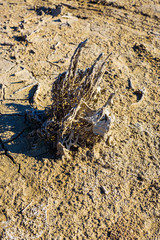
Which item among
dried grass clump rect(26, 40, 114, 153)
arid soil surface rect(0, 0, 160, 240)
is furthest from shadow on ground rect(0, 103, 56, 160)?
dried grass clump rect(26, 40, 114, 153)

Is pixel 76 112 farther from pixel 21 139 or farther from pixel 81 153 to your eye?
pixel 21 139

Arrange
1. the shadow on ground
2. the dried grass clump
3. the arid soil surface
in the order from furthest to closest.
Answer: the shadow on ground → the dried grass clump → the arid soil surface

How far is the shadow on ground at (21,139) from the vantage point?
318 centimetres

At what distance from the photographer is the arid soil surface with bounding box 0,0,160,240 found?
8.61 ft

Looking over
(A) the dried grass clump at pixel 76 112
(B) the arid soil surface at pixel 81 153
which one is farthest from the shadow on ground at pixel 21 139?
(A) the dried grass clump at pixel 76 112

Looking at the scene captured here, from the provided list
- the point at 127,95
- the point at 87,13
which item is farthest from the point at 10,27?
the point at 127,95

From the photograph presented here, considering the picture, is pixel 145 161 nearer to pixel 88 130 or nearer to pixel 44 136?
pixel 88 130

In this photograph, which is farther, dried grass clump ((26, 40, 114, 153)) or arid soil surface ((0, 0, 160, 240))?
dried grass clump ((26, 40, 114, 153))

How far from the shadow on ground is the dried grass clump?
157mm

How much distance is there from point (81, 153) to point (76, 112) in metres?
0.67

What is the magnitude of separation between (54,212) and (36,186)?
404mm

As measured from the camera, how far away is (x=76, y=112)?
2869mm

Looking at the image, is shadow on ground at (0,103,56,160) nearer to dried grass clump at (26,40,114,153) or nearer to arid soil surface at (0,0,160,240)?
arid soil surface at (0,0,160,240)

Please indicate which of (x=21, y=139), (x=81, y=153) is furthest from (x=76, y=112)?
(x=21, y=139)
